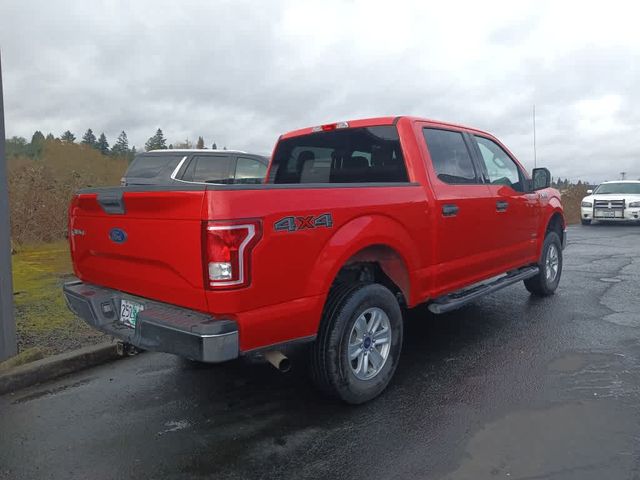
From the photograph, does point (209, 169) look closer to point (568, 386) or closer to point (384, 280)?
point (384, 280)

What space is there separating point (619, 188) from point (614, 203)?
5.16 feet

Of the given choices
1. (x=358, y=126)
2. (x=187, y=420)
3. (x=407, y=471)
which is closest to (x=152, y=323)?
(x=187, y=420)

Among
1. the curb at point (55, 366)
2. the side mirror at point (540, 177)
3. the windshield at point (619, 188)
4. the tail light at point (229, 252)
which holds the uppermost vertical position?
the windshield at point (619, 188)

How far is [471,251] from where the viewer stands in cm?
465

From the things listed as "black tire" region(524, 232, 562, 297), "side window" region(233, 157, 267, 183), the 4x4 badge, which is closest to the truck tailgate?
the 4x4 badge

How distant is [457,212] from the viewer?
14.4 feet

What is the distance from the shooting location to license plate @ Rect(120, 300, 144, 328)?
125 inches

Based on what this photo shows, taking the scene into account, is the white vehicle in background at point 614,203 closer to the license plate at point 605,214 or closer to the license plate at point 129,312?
the license plate at point 605,214

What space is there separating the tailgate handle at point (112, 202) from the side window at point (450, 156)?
2483mm

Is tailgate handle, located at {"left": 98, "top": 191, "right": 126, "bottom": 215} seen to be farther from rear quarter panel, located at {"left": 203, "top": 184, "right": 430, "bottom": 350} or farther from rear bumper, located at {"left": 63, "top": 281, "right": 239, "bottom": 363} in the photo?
rear quarter panel, located at {"left": 203, "top": 184, "right": 430, "bottom": 350}

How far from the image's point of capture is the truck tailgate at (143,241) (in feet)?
9.19

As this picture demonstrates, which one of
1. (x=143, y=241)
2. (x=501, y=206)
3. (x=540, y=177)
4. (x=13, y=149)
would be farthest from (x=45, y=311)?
(x=13, y=149)

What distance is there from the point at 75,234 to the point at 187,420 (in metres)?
1.58

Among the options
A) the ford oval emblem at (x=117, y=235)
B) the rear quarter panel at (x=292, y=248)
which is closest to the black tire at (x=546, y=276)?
the rear quarter panel at (x=292, y=248)
